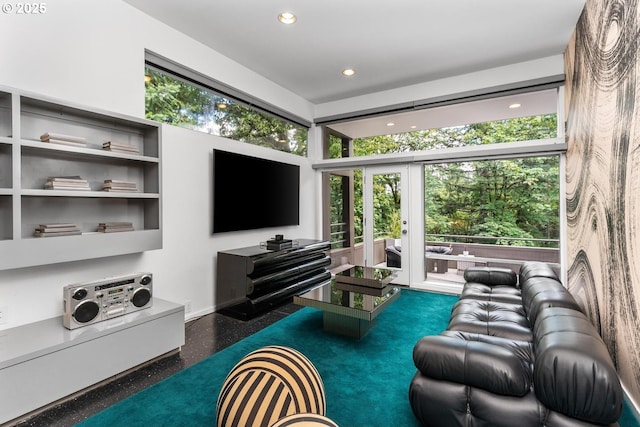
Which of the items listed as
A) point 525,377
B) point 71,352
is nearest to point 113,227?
point 71,352

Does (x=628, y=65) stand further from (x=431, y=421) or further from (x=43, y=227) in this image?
(x=43, y=227)

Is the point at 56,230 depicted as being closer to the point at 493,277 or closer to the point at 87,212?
the point at 87,212

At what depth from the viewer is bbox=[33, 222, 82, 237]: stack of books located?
223 cm

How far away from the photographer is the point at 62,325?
2.26 meters

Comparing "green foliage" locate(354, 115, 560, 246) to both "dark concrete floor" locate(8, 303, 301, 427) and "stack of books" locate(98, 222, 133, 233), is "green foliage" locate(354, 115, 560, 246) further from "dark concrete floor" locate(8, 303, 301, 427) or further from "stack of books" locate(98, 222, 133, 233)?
"stack of books" locate(98, 222, 133, 233)

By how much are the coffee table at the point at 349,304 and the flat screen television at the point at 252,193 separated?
1513 millimetres

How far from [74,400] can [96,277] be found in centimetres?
101

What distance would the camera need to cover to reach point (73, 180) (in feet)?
7.77

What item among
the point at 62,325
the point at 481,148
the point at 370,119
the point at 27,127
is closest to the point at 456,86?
the point at 481,148

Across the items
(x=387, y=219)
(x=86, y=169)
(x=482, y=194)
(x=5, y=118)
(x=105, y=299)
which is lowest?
(x=105, y=299)

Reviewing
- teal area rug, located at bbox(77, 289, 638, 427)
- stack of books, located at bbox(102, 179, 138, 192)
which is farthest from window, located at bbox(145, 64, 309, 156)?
teal area rug, located at bbox(77, 289, 638, 427)

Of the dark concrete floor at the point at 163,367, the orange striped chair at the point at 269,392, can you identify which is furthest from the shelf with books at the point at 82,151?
the orange striped chair at the point at 269,392

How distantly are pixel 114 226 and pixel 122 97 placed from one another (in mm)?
1204

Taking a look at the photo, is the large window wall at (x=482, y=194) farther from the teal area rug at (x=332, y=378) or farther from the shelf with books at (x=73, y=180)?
the shelf with books at (x=73, y=180)
